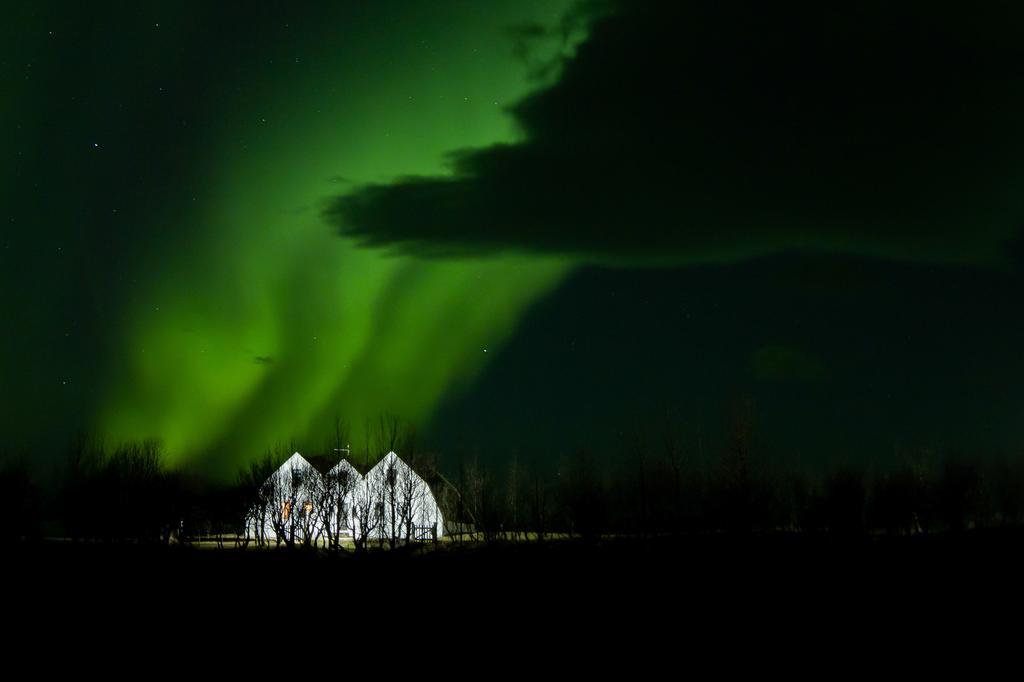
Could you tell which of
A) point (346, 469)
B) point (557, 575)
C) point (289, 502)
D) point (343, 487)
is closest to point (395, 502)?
point (343, 487)

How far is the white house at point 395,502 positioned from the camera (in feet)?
174

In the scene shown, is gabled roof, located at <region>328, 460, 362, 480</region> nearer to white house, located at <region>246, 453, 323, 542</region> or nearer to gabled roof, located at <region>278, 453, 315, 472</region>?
white house, located at <region>246, 453, 323, 542</region>

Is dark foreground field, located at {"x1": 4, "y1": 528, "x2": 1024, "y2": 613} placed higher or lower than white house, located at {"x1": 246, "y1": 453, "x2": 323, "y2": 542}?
lower

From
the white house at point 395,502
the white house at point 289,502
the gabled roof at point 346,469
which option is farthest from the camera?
the gabled roof at point 346,469

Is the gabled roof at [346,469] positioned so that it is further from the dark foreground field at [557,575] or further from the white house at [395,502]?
the dark foreground field at [557,575]

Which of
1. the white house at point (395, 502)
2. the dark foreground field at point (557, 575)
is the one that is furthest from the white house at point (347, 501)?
the dark foreground field at point (557, 575)

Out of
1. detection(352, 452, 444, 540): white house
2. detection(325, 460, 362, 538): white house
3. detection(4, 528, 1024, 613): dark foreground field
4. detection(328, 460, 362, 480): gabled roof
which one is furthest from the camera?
detection(328, 460, 362, 480): gabled roof

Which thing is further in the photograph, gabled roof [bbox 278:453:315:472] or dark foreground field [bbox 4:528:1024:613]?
gabled roof [bbox 278:453:315:472]

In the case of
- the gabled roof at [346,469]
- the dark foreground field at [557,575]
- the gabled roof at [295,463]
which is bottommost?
the dark foreground field at [557,575]

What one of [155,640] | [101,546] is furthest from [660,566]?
[101,546]

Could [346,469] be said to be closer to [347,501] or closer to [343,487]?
[343,487]

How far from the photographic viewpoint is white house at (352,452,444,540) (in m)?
53.2

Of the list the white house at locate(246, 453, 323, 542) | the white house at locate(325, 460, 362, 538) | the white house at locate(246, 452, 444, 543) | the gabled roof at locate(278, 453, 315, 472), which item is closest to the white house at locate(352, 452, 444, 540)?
the white house at locate(246, 452, 444, 543)

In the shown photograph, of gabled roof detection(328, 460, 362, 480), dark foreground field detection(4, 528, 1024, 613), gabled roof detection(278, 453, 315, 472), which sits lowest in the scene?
dark foreground field detection(4, 528, 1024, 613)
